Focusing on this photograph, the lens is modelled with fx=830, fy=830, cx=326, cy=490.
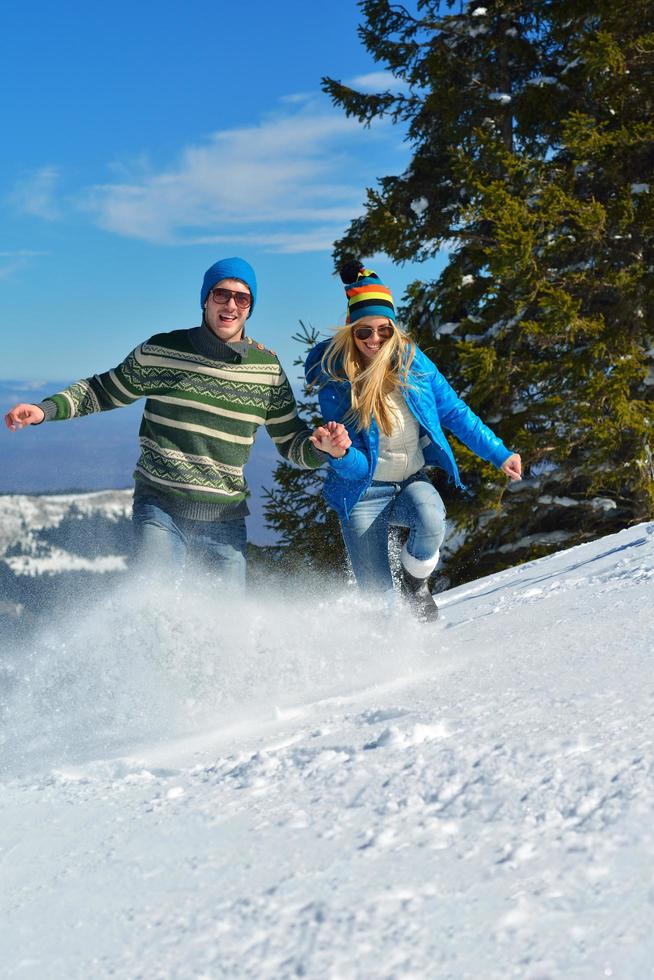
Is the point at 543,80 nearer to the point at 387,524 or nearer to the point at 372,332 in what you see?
the point at 372,332

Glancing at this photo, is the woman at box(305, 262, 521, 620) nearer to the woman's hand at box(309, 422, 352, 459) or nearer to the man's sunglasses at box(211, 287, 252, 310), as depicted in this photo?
the woman's hand at box(309, 422, 352, 459)

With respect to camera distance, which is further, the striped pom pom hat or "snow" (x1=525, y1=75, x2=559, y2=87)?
"snow" (x1=525, y1=75, x2=559, y2=87)

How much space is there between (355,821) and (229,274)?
295cm

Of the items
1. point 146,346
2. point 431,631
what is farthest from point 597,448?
point 146,346

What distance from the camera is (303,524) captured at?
12414 millimetres

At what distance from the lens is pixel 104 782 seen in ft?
7.39

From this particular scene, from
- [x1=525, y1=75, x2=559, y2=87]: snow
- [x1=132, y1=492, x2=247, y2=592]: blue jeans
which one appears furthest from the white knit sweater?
[x1=525, y1=75, x2=559, y2=87]: snow

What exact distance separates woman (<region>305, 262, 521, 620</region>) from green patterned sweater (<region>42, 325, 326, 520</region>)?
229 millimetres

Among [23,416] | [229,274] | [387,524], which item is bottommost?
[387,524]

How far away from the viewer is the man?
396 centimetres

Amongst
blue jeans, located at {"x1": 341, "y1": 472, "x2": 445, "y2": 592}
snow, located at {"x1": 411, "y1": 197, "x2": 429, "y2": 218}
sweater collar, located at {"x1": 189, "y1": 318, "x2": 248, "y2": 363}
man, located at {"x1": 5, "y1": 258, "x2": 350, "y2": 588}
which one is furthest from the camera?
snow, located at {"x1": 411, "y1": 197, "x2": 429, "y2": 218}

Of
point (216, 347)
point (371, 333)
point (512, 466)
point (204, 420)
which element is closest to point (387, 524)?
point (512, 466)

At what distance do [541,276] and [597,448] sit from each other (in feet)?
7.53

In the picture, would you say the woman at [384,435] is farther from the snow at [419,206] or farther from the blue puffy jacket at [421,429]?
the snow at [419,206]
